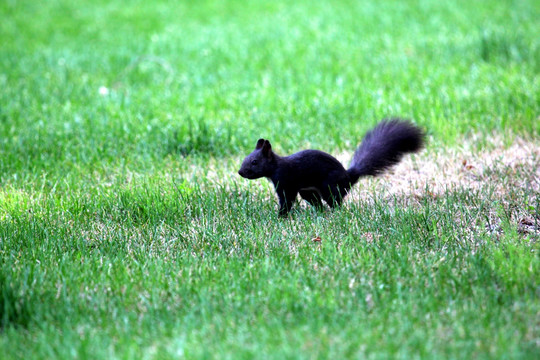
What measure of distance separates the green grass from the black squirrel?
0.50ft

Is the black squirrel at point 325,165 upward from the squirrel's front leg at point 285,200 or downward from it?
upward

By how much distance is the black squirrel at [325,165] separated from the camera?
4.05 metres

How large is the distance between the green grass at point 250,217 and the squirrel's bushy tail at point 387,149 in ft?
0.77

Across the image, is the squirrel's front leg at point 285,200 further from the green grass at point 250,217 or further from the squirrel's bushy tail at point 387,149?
the squirrel's bushy tail at point 387,149

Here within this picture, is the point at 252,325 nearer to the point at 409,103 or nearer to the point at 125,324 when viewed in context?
the point at 125,324

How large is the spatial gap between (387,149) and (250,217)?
1.10m

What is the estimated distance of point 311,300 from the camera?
9.64 feet

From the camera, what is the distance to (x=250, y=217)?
4176 millimetres

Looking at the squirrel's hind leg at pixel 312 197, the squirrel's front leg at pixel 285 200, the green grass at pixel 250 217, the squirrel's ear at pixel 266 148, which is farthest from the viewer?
the squirrel's hind leg at pixel 312 197

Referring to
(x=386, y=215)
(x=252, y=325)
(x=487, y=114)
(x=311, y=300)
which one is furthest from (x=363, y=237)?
(x=487, y=114)

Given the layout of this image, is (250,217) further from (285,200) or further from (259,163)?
(259,163)

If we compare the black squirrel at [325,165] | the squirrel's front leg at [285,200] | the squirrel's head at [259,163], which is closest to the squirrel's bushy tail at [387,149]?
the black squirrel at [325,165]

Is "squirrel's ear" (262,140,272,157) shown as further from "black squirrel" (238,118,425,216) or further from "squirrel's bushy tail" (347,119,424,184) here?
"squirrel's bushy tail" (347,119,424,184)

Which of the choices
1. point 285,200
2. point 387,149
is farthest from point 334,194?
point 387,149
